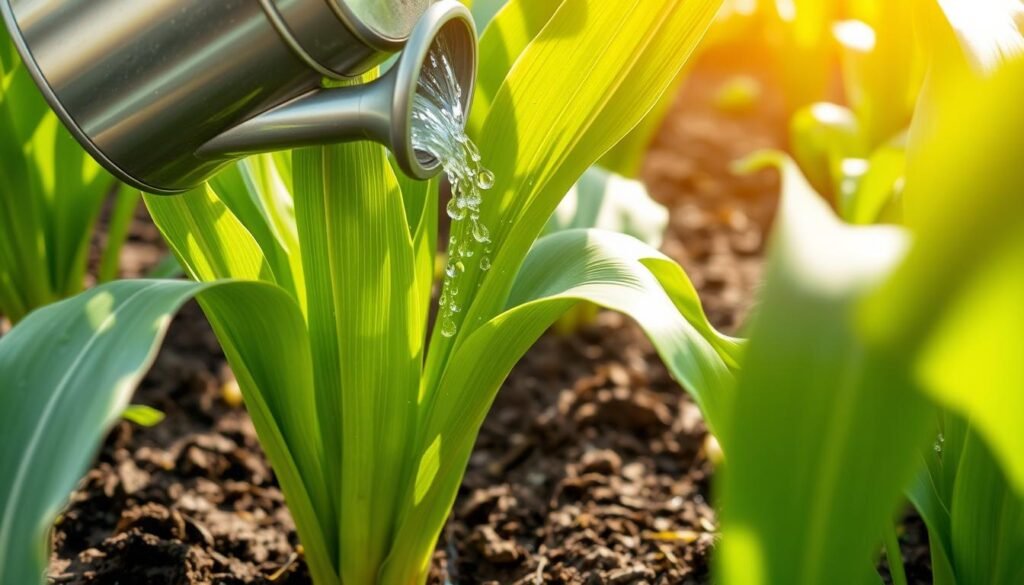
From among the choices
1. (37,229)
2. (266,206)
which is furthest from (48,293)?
(266,206)

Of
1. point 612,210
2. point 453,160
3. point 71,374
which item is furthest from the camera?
point 612,210

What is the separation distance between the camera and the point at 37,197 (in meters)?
Answer: 1.35

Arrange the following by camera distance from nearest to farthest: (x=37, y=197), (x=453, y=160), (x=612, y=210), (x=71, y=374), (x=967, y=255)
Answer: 1. (x=967, y=255)
2. (x=71, y=374)
3. (x=453, y=160)
4. (x=37, y=197)
5. (x=612, y=210)

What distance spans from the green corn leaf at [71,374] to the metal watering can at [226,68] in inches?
4.6

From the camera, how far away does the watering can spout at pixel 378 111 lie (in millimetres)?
730

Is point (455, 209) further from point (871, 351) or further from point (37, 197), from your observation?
point (37, 197)

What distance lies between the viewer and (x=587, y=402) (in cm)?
160

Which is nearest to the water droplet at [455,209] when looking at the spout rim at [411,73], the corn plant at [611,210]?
the spout rim at [411,73]

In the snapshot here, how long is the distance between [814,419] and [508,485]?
799mm

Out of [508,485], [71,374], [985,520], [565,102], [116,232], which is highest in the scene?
[565,102]

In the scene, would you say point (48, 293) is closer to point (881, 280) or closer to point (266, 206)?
point (266, 206)

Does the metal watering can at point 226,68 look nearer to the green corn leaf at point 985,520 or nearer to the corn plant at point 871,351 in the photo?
the corn plant at point 871,351

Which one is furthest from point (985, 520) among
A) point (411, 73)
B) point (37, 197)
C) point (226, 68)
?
point (37, 197)

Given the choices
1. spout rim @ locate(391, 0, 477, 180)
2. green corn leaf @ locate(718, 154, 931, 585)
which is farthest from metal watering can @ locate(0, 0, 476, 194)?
green corn leaf @ locate(718, 154, 931, 585)
